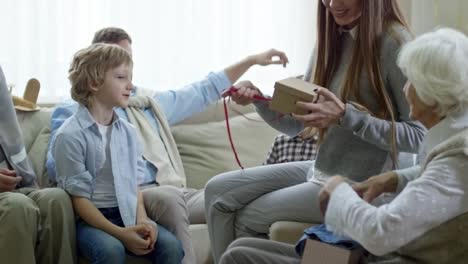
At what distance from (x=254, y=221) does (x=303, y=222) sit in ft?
0.58

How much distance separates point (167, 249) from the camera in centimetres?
246

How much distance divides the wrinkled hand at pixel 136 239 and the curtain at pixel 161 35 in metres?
1.39

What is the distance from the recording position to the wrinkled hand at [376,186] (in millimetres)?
1713

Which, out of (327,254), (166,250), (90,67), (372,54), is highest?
(372,54)

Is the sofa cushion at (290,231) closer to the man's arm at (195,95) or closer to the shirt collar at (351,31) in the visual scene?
the shirt collar at (351,31)

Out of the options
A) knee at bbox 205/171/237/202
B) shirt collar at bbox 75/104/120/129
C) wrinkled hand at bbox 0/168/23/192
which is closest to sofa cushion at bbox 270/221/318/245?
knee at bbox 205/171/237/202

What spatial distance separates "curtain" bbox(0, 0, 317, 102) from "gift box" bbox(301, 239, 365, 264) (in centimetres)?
220

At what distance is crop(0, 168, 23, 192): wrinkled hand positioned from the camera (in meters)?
2.48

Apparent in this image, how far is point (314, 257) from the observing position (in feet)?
5.62

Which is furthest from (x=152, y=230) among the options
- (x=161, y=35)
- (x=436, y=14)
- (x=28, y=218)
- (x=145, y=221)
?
(x=436, y=14)

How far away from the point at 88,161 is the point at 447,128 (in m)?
1.33

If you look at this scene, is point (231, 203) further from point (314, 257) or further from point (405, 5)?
point (405, 5)

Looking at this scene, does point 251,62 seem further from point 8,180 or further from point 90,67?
point 8,180

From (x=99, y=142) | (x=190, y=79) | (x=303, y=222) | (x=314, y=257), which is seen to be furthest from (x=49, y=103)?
(x=314, y=257)
